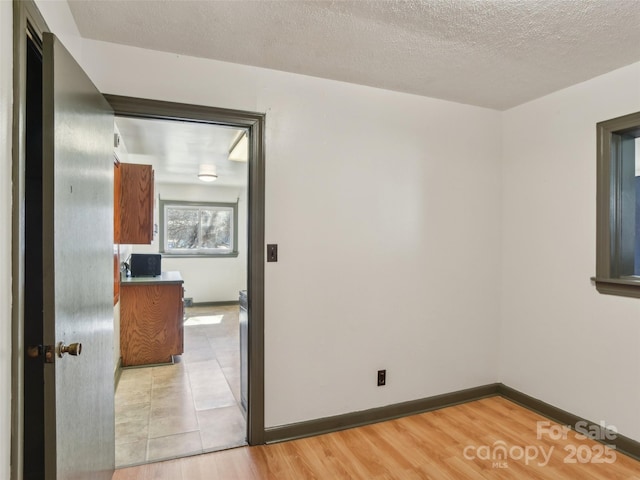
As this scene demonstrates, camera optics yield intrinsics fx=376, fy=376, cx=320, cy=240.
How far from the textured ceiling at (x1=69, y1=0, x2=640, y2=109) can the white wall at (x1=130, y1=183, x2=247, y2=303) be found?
5461 mm

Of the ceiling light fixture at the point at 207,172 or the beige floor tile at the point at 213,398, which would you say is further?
the ceiling light fixture at the point at 207,172

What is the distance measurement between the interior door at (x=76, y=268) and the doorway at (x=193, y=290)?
0.55m

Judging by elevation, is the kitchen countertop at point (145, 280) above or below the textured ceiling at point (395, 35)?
below

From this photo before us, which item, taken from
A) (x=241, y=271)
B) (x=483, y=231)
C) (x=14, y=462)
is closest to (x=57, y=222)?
(x=14, y=462)

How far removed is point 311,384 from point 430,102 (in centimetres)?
222

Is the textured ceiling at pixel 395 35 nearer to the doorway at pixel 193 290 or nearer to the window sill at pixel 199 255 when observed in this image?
the doorway at pixel 193 290

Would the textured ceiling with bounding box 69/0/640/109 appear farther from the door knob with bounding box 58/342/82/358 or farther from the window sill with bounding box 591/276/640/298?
the door knob with bounding box 58/342/82/358

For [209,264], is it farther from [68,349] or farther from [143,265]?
[68,349]

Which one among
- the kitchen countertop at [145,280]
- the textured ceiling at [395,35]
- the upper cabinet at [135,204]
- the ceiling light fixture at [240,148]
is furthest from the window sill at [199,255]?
the textured ceiling at [395,35]

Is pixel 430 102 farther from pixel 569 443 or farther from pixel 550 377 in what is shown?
pixel 569 443

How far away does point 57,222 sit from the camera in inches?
49.6

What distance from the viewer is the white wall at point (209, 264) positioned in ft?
23.7

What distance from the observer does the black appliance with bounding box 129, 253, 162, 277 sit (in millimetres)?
4289

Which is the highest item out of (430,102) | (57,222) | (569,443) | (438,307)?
(430,102)
